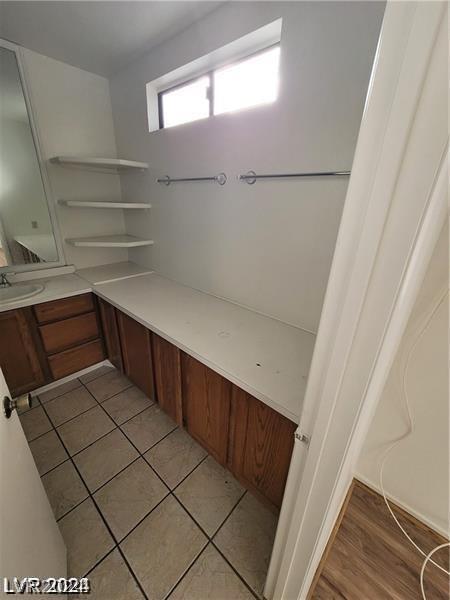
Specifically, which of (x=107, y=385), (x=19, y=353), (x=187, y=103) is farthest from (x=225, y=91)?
(x=107, y=385)

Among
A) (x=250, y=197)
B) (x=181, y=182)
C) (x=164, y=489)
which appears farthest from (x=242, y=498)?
(x=181, y=182)

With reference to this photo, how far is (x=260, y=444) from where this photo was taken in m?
1.06

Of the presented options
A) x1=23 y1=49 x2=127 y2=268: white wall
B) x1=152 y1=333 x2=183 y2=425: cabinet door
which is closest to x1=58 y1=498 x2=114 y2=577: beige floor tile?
x1=152 y1=333 x2=183 y2=425: cabinet door

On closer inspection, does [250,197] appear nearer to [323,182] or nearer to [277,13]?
[323,182]

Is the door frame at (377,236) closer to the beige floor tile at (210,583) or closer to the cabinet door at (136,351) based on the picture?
the beige floor tile at (210,583)

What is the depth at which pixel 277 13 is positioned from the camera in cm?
109

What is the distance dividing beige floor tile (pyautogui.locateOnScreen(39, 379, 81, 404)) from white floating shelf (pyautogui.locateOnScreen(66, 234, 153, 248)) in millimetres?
1150

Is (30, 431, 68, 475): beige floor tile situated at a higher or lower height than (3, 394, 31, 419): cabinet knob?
lower

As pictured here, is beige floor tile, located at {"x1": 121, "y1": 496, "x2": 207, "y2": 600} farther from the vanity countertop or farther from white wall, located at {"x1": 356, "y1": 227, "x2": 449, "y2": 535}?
the vanity countertop

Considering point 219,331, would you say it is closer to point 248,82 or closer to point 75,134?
point 248,82

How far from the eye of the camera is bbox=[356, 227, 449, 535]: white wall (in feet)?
3.15

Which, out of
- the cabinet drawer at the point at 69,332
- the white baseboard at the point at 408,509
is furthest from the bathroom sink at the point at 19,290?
the white baseboard at the point at 408,509

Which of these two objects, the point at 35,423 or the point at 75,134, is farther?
the point at 75,134

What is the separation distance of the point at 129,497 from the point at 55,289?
145 cm
